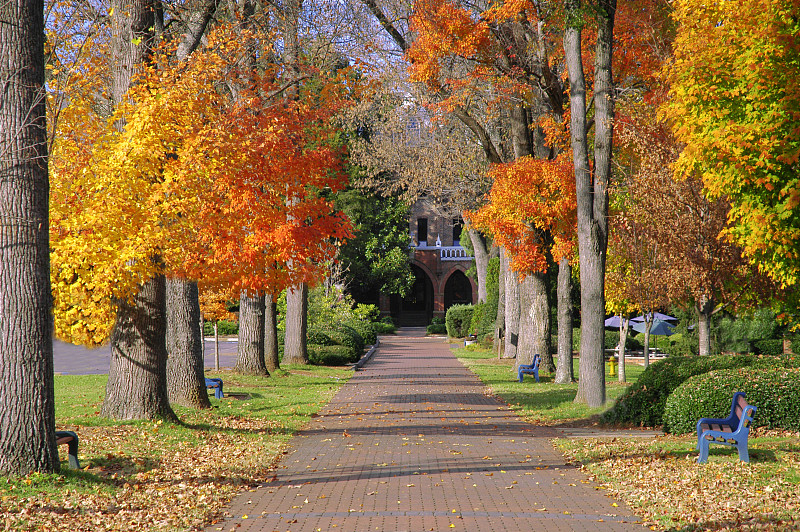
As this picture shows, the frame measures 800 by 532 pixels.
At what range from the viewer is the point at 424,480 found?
26.1ft

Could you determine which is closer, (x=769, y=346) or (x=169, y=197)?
(x=169, y=197)

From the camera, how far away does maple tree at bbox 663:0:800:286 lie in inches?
447

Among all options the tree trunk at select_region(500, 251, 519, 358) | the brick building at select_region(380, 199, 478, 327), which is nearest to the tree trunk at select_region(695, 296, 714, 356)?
the tree trunk at select_region(500, 251, 519, 358)

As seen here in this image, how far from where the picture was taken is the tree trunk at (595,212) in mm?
13258

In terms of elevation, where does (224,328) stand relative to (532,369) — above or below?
above

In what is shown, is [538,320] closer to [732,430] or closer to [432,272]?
[732,430]

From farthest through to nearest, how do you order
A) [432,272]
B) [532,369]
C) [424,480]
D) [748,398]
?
[432,272], [532,369], [748,398], [424,480]

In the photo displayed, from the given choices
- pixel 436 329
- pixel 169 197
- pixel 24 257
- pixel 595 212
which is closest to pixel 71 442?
pixel 24 257

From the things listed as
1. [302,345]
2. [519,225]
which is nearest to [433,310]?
[302,345]

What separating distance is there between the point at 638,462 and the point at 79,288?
7514 millimetres

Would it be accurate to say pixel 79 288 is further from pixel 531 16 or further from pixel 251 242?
pixel 531 16

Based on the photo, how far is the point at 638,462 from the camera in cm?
870

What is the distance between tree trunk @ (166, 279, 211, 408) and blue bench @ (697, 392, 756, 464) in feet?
28.7

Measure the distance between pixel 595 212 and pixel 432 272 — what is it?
4206cm
